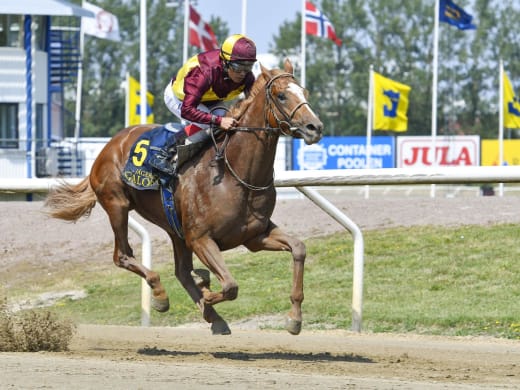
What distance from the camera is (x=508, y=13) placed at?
54.6 metres

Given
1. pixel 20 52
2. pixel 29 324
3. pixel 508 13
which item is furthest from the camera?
pixel 508 13

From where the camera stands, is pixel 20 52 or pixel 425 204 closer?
pixel 425 204

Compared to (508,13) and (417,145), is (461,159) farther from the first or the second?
(508,13)

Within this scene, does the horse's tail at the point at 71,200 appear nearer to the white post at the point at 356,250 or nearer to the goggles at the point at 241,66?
the white post at the point at 356,250

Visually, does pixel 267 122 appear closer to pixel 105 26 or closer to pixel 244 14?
pixel 244 14

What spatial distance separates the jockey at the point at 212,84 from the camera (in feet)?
20.9

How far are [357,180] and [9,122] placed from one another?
71.2 feet

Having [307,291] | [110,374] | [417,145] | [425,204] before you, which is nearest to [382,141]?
[417,145]

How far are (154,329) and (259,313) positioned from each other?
102cm

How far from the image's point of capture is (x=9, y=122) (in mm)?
27859

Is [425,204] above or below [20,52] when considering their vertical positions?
below

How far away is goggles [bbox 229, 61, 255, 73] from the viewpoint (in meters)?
6.41

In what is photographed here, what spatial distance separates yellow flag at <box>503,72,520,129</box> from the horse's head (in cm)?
2007

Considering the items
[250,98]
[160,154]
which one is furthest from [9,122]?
[250,98]
